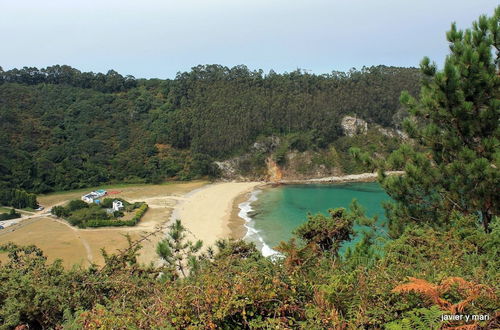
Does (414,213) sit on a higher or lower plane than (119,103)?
lower

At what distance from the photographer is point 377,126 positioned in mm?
50250

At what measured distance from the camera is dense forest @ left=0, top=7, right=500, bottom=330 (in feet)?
9.35

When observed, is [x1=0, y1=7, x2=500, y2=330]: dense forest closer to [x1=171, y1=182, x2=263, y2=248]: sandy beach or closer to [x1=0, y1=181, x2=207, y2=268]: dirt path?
[x1=0, y1=181, x2=207, y2=268]: dirt path

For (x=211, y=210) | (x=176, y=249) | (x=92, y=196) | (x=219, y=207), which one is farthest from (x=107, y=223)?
(x=176, y=249)

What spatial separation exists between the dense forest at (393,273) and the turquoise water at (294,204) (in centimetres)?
1267

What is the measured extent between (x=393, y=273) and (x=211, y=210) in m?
27.1

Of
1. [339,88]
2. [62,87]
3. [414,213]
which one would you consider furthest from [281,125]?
[414,213]

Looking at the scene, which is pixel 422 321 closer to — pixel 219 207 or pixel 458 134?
pixel 458 134

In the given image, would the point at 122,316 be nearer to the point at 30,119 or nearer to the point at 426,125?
the point at 426,125

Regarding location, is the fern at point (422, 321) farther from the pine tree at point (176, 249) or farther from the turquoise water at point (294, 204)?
the turquoise water at point (294, 204)

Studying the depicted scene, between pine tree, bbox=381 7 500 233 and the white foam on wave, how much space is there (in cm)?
855

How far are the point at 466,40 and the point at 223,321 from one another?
664cm

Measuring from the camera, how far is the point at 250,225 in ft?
83.8

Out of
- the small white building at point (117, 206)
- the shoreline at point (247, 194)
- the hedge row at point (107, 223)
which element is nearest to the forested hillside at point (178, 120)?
the shoreline at point (247, 194)
